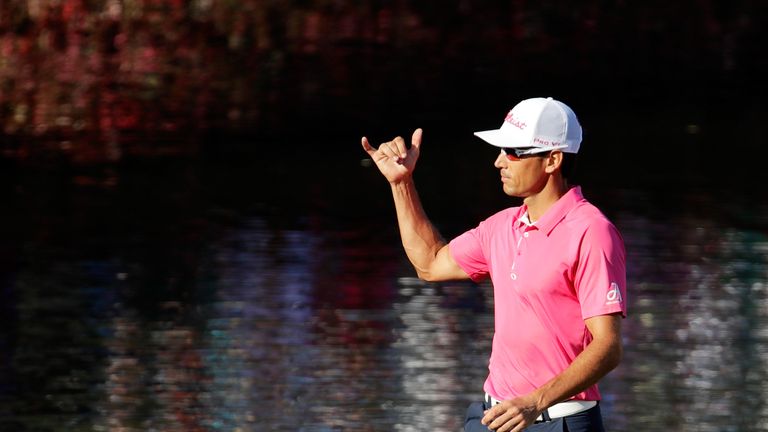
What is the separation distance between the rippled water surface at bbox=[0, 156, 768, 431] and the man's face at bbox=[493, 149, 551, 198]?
9.77 feet

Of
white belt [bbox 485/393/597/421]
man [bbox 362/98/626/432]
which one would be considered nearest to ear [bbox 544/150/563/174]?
man [bbox 362/98/626/432]

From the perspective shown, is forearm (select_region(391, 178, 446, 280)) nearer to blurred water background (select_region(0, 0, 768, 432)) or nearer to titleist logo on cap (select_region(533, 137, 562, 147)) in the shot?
titleist logo on cap (select_region(533, 137, 562, 147))

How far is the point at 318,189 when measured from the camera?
1349cm

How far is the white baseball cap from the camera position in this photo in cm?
421

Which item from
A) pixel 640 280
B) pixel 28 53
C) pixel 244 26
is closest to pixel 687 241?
pixel 640 280

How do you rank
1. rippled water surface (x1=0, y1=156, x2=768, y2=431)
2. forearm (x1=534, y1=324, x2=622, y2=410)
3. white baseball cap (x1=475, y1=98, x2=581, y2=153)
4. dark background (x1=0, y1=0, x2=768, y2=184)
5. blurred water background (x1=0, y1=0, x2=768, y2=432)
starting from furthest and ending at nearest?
1. dark background (x1=0, y1=0, x2=768, y2=184)
2. blurred water background (x1=0, y1=0, x2=768, y2=432)
3. rippled water surface (x1=0, y1=156, x2=768, y2=431)
4. white baseball cap (x1=475, y1=98, x2=581, y2=153)
5. forearm (x1=534, y1=324, x2=622, y2=410)

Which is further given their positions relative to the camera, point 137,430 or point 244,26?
point 244,26

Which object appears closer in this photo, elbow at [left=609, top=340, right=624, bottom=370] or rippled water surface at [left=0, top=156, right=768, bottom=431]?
elbow at [left=609, top=340, right=624, bottom=370]

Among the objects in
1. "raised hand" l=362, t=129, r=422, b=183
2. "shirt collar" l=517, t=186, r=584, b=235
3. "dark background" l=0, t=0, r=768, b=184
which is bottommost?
"dark background" l=0, t=0, r=768, b=184

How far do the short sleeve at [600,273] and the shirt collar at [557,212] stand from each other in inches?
5.2

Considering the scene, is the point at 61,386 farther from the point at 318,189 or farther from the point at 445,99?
the point at 445,99

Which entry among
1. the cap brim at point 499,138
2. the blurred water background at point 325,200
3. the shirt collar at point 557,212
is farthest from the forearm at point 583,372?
the blurred water background at point 325,200

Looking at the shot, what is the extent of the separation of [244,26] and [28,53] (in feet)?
7.22

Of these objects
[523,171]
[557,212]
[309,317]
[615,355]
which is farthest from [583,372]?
[309,317]
